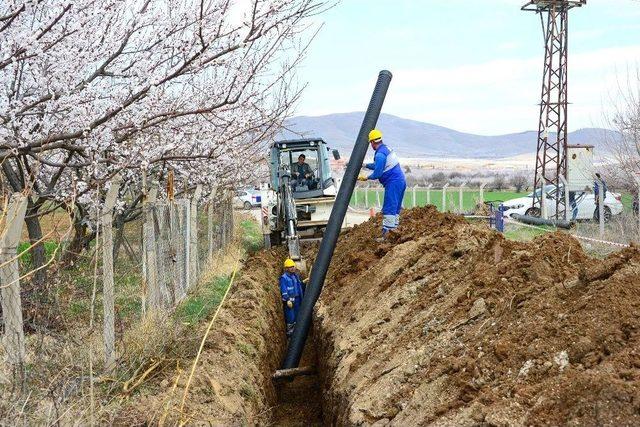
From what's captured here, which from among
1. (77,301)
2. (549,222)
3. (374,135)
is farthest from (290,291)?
(549,222)

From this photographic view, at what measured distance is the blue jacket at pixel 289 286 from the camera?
13.2 m

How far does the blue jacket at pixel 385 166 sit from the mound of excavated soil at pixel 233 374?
114 inches

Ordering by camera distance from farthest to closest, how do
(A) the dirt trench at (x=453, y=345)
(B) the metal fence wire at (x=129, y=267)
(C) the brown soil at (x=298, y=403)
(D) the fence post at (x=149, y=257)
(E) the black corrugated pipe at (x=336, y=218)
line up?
(E) the black corrugated pipe at (x=336, y=218) → (C) the brown soil at (x=298, y=403) → (D) the fence post at (x=149, y=257) → (B) the metal fence wire at (x=129, y=267) → (A) the dirt trench at (x=453, y=345)

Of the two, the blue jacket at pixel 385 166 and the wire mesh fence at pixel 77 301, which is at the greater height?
the blue jacket at pixel 385 166

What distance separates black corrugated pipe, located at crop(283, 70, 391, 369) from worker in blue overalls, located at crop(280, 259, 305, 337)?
1.36 metres

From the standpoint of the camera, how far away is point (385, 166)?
42.6ft

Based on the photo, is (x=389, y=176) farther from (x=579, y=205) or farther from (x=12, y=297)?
(x=579, y=205)

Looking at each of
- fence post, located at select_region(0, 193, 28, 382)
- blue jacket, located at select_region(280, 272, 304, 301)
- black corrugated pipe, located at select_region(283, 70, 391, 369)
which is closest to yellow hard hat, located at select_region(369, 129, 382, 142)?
black corrugated pipe, located at select_region(283, 70, 391, 369)

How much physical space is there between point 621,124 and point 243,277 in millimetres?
18126

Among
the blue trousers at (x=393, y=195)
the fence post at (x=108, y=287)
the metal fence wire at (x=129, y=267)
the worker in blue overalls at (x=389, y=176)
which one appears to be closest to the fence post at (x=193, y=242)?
the metal fence wire at (x=129, y=267)

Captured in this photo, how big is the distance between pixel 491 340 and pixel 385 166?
7064 millimetres

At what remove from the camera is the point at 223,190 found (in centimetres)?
2070

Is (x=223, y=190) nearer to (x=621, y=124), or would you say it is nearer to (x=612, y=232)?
(x=612, y=232)

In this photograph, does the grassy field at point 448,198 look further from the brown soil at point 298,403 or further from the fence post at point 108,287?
the fence post at point 108,287
